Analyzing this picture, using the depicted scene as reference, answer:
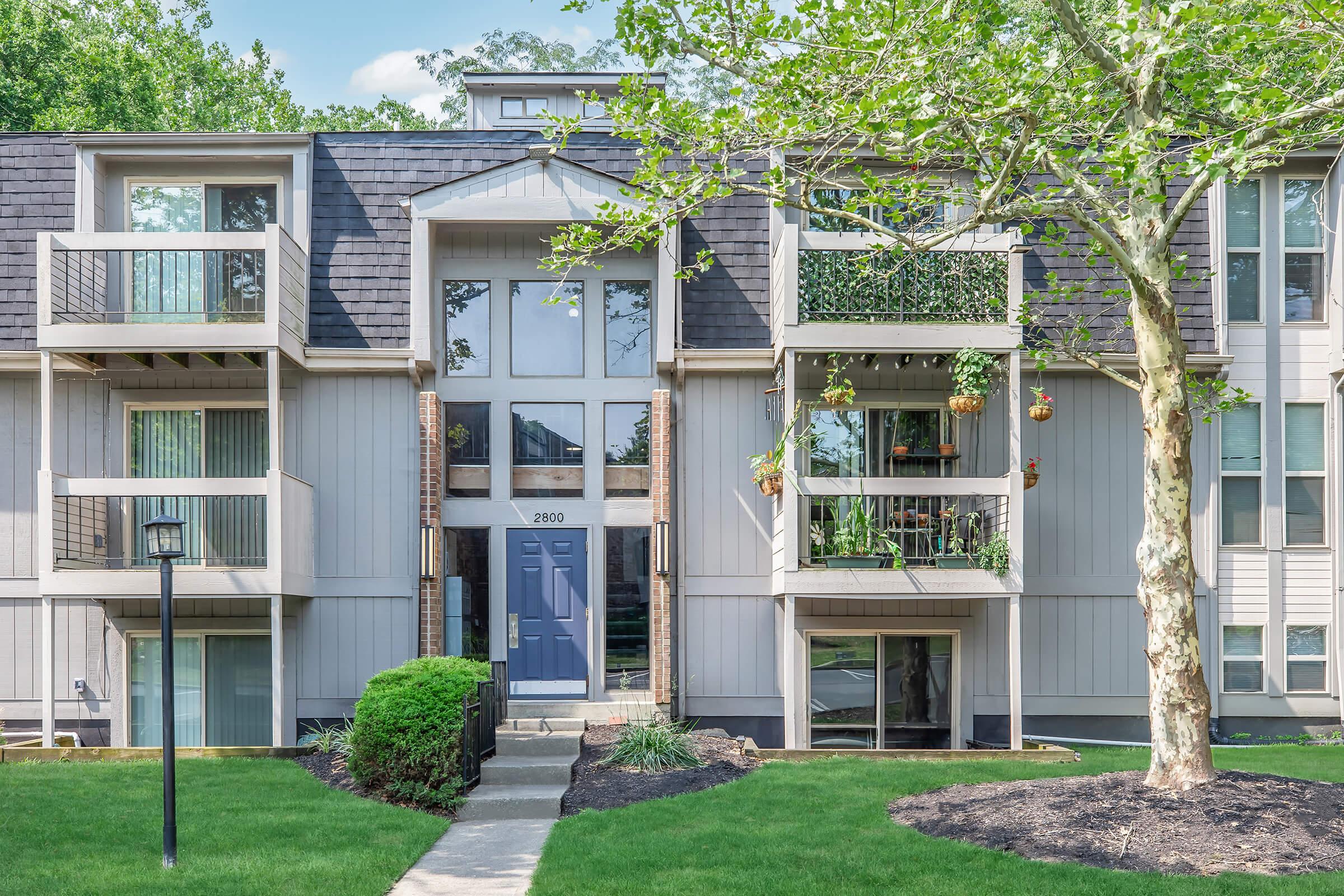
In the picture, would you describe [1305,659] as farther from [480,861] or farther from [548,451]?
[480,861]

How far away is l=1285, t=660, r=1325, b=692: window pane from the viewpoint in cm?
1208

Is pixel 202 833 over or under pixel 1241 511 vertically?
under

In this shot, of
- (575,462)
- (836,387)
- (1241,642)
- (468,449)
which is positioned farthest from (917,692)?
(468,449)

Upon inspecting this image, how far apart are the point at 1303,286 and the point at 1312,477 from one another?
87.0 inches

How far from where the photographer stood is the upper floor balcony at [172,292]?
11.0 metres

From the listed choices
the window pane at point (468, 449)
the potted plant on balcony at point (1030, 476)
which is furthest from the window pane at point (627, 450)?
the potted plant on balcony at point (1030, 476)

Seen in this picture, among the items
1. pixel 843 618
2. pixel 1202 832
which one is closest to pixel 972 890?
pixel 1202 832

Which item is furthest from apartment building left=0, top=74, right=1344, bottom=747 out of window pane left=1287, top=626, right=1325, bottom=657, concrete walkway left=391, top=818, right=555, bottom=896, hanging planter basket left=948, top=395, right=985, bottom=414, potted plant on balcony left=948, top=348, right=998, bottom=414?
concrete walkway left=391, top=818, right=555, bottom=896

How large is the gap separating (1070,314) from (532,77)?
9274 millimetres

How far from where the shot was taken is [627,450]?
1222cm

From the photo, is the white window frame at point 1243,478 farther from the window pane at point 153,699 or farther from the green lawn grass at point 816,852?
the window pane at point 153,699

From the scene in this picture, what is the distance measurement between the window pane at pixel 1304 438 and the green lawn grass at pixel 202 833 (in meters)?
10.1

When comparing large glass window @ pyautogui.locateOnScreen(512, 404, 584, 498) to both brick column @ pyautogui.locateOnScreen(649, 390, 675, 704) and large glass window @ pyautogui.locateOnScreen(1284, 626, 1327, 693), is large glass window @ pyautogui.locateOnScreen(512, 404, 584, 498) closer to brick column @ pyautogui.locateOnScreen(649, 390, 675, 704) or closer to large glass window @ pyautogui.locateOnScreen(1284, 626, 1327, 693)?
brick column @ pyautogui.locateOnScreen(649, 390, 675, 704)

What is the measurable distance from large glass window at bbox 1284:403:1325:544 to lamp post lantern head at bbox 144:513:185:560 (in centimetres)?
1143
